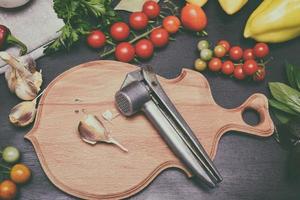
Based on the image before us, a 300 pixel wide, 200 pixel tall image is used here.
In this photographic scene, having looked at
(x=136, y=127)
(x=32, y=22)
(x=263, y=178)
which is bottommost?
(x=263, y=178)

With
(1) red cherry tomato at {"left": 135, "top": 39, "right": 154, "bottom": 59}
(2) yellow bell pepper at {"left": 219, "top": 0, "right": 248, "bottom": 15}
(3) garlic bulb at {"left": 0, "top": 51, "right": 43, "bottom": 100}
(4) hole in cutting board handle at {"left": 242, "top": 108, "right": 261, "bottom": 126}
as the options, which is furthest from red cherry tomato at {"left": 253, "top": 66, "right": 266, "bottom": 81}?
(3) garlic bulb at {"left": 0, "top": 51, "right": 43, "bottom": 100}

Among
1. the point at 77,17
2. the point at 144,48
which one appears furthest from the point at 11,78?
the point at 144,48

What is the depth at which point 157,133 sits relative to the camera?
1521mm

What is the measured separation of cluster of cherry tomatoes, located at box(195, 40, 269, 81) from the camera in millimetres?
1632

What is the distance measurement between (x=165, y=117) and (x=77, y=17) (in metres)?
0.45

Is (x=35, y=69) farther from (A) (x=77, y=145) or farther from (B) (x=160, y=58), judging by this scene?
(B) (x=160, y=58)

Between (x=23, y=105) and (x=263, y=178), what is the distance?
0.79 meters

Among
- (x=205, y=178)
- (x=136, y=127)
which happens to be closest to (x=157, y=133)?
(x=136, y=127)

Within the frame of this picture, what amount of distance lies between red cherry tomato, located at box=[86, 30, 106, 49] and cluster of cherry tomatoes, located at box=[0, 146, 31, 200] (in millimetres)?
435

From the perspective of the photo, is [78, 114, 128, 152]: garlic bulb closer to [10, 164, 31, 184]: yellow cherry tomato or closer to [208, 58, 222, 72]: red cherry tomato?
[10, 164, 31, 184]: yellow cherry tomato

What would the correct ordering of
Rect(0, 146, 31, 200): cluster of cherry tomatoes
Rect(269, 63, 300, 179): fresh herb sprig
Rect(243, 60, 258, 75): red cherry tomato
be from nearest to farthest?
Rect(0, 146, 31, 200): cluster of cherry tomatoes, Rect(269, 63, 300, 179): fresh herb sprig, Rect(243, 60, 258, 75): red cherry tomato

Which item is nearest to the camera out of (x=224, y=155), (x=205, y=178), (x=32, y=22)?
(x=205, y=178)

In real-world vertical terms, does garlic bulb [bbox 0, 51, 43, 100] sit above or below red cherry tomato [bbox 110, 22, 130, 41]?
below

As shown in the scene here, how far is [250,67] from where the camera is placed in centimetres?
161
